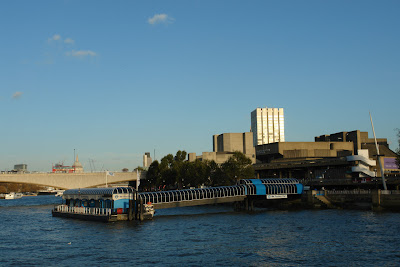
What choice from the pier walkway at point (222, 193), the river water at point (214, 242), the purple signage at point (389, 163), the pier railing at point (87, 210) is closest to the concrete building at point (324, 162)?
the purple signage at point (389, 163)

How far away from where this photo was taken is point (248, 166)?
154625mm

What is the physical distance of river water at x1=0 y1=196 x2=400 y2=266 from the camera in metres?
52.3

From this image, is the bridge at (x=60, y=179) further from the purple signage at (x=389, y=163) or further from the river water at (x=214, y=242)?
the purple signage at (x=389, y=163)

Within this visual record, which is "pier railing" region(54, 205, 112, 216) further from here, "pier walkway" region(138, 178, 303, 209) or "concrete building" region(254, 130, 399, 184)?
"concrete building" region(254, 130, 399, 184)

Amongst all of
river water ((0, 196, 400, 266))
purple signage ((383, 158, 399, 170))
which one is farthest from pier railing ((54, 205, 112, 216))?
purple signage ((383, 158, 399, 170))

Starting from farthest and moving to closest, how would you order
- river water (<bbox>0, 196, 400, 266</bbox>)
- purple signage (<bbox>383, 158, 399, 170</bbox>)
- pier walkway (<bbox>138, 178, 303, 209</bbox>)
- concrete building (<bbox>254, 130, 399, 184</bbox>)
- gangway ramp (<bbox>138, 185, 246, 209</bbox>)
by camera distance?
purple signage (<bbox>383, 158, 399, 170</bbox>) → concrete building (<bbox>254, 130, 399, 184</bbox>) → pier walkway (<bbox>138, 178, 303, 209</bbox>) → gangway ramp (<bbox>138, 185, 246, 209</bbox>) → river water (<bbox>0, 196, 400, 266</bbox>)

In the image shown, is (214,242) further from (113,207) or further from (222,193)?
(222,193)

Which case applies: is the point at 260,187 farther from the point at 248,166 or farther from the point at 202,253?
the point at 202,253

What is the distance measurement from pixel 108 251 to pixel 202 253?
11.9 metres

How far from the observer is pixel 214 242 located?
211ft

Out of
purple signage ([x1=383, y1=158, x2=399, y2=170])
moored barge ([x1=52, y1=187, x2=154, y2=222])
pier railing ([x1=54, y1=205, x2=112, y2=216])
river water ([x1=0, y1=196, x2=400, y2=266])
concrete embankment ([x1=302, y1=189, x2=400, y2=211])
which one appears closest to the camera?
river water ([x1=0, y1=196, x2=400, y2=266])

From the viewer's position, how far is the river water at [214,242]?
5231 centimetres

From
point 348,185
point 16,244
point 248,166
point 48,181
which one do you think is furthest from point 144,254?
point 48,181

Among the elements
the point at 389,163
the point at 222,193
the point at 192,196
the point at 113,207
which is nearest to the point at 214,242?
the point at 113,207
